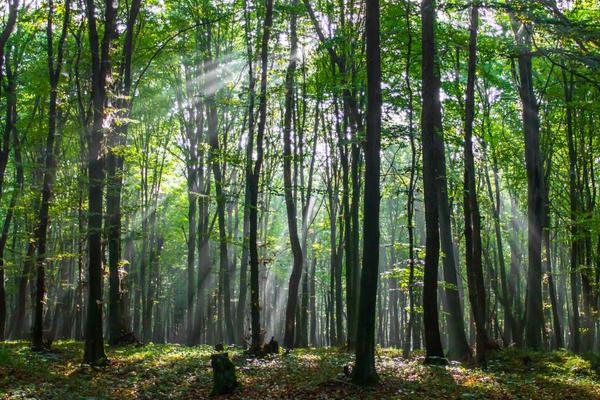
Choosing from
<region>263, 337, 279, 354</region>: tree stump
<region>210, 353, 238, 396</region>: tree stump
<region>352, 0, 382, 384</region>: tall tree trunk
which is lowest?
<region>263, 337, 279, 354</region>: tree stump

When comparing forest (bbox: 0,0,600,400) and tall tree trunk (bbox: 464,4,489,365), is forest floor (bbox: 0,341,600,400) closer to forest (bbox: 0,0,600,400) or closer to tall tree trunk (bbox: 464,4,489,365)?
forest (bbox: 0,0,600,400)

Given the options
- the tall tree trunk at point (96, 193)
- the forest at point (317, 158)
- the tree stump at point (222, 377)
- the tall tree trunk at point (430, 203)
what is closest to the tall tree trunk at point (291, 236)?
the forest at point (317, 158)

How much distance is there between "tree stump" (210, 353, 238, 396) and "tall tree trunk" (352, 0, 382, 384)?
7.43 feet

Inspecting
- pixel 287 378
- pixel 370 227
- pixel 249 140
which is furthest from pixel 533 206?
pixel 287 378

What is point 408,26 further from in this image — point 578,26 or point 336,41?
point 578,26

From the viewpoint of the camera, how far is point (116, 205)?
51.0 ft

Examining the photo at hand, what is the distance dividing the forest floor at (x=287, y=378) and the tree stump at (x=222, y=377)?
217mm

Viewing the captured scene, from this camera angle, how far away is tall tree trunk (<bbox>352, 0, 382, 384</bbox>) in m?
9.62

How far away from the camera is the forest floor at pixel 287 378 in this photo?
9252 millimetres

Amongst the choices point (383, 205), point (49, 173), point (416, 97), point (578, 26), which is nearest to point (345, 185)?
point (416, 97)

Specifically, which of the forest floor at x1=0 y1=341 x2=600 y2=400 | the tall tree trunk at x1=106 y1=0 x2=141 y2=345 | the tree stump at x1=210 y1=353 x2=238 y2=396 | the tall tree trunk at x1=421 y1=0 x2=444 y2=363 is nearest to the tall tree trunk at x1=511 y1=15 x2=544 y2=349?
the forest floor at x1=0 y1=341 x2=600 y2=400

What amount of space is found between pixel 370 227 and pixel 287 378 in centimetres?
377

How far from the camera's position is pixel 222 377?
958 cm

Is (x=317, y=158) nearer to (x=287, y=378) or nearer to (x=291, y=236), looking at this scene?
(x=291, y=236)
